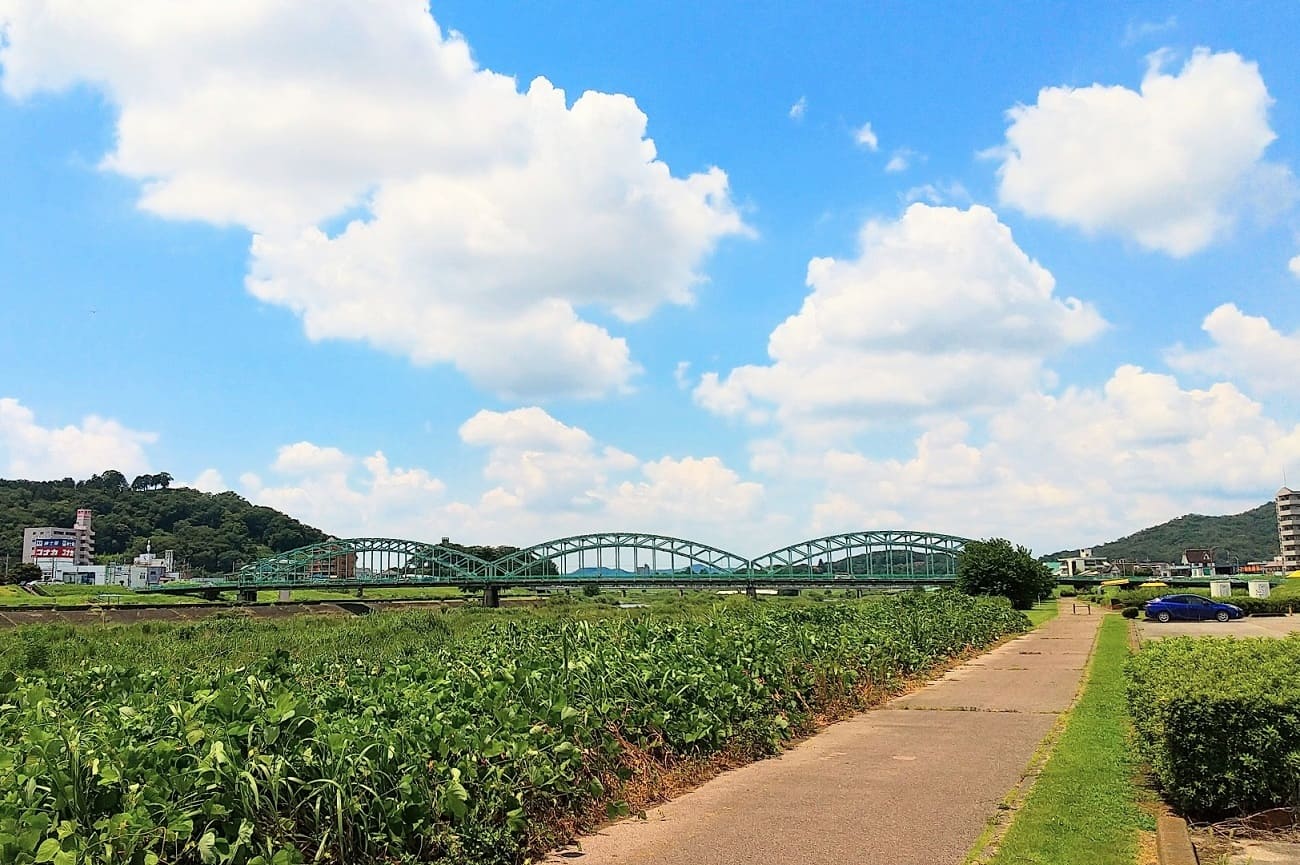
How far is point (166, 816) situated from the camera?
479 centimetres

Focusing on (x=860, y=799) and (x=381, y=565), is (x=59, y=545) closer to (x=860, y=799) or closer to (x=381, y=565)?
(x=381, y=565)

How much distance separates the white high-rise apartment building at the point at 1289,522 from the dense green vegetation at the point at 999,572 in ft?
438

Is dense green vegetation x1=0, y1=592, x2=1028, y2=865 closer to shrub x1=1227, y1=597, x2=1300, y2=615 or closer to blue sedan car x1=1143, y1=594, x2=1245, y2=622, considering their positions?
blue sedan car x1=1143, y1=594, x2=1245, y2=622

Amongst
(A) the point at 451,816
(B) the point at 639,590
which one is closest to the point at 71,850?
(A) the point at 451,816

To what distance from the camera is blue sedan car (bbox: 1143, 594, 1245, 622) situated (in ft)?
126

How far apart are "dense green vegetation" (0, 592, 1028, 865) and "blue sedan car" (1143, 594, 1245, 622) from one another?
33.1 meters

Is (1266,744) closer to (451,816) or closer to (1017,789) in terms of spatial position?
(1017,789)

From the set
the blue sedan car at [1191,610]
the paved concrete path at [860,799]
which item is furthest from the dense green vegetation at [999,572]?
the paved concrete path at [860,799]

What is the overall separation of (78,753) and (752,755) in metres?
6.39

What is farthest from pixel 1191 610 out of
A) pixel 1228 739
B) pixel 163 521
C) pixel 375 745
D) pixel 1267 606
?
pixel 163 521

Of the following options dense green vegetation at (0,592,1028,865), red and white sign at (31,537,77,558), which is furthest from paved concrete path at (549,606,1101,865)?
red and white sign at (31,537,77,558)

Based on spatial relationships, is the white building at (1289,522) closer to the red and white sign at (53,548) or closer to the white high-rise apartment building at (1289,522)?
the white high-rise apartment building at (1289,522)

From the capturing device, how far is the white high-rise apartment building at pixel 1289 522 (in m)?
155

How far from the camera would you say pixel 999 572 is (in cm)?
4622
